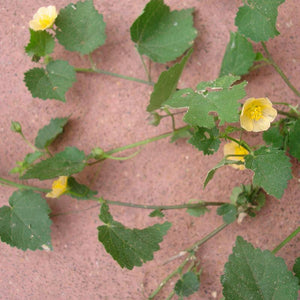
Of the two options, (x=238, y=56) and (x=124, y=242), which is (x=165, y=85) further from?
(x=124, y=242)

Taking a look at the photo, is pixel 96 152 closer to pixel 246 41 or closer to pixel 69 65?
pixel 69 65

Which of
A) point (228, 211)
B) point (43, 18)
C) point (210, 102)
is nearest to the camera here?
point (210, 102)

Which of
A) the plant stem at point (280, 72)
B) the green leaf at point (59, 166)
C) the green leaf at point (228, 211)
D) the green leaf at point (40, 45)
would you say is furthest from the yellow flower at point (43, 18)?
the green leaf at point (228, 211)

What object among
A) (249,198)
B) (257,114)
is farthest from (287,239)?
(257,114)

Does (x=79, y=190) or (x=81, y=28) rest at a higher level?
(x=81, y=28)

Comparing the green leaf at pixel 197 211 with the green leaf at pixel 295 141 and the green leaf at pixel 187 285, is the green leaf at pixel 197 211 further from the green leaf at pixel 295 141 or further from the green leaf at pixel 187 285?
the green leaf at pixel 295 141

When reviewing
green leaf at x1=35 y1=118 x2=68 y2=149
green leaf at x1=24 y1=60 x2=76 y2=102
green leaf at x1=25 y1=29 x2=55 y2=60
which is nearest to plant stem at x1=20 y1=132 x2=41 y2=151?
green leaf at x1=35 y1=118 x2=68 y2=149

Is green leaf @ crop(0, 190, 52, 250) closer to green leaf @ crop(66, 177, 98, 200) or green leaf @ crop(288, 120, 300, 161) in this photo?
green leaf @ crop(66, 177, 98, 200)
